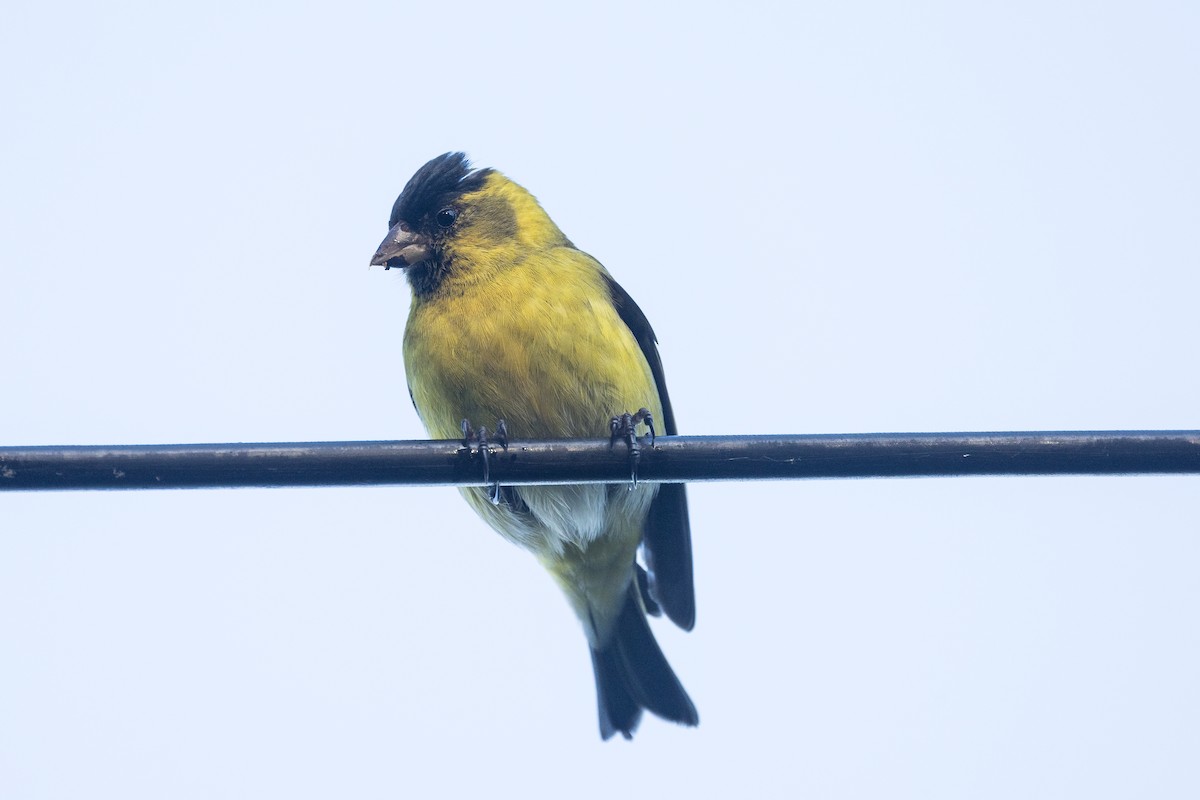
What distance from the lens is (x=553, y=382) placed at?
4445 mm

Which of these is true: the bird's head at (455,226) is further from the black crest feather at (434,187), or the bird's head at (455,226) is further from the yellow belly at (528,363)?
the yellow belly at (528,363)

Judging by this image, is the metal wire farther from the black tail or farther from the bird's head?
the black tail

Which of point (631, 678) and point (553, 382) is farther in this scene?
point (631, 678)

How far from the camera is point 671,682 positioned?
5.66 meters

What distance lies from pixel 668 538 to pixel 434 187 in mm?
1739

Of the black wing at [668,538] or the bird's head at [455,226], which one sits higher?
the bird's head at [455,226]

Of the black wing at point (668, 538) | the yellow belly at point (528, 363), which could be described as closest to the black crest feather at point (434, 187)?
the yellow belly at point (528, 363)

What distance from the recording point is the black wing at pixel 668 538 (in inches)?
206

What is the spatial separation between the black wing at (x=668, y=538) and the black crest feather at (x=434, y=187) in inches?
34.7

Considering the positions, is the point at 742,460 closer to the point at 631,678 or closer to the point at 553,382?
the point at 553,382

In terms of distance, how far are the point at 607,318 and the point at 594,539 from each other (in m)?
0.97

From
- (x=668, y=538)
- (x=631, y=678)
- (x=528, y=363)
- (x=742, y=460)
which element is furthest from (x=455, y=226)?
(x=742, y=460)

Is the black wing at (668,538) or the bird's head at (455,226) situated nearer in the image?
the bird's head at (455,226)

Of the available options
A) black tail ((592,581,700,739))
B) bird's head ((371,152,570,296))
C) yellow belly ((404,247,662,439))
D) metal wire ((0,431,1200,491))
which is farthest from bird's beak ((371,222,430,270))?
metal wire ((0,431,1200,491))
